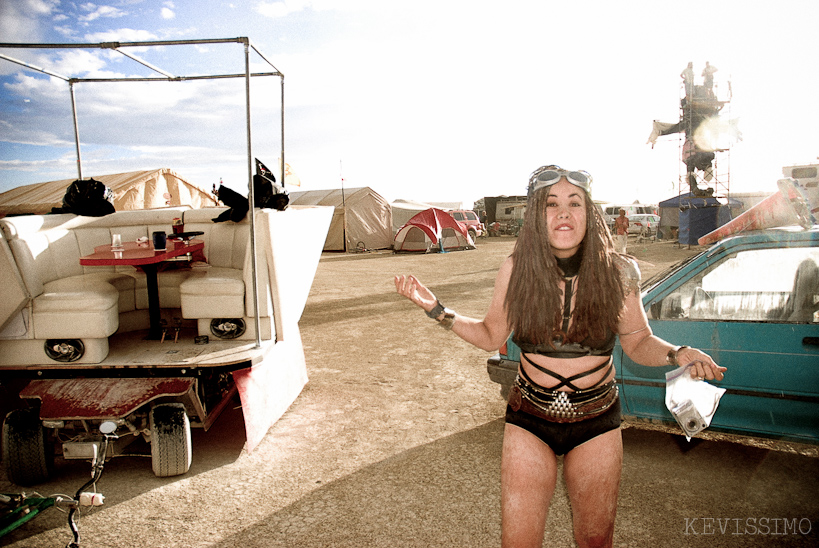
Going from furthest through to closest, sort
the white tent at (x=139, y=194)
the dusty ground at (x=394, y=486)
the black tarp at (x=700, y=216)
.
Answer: the black tarp at (x=700, y=216) < the white tent at (x=139, y=194) < the dusty ground at (x=394, y=486)

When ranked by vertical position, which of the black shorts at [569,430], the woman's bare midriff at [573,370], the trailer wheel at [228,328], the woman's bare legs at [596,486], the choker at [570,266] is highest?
the choker at [570,266]

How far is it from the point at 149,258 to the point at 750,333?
4.37 m

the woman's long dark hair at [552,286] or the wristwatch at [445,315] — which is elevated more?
the woman's long dark hair at [552,286]

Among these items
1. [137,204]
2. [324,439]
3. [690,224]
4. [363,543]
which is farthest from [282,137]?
[690,224]

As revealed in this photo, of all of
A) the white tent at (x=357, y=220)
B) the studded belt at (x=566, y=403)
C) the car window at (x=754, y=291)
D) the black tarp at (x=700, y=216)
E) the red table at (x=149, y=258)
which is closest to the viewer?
the studded belt at (x=566, y=403)

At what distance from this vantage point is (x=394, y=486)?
11.2 feet

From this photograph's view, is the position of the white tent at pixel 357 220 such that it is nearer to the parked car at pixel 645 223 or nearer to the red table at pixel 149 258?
the red table at pixel 149 258

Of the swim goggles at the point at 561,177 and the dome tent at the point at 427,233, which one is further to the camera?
the dome tent at the point at 427,233

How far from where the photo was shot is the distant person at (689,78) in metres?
29.7

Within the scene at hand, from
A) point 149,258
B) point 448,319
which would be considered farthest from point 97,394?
point 448,319

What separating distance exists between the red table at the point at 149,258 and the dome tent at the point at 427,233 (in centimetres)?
1813

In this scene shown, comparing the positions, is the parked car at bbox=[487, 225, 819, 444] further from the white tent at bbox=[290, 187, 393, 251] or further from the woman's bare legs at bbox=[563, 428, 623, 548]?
the white tent at bbox=[290, 187, 393, 251]

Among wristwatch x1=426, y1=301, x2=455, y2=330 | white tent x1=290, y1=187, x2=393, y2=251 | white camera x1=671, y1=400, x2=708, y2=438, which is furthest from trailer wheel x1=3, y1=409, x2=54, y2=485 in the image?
white tent x1=290, y1=187, x2=393, y2=251

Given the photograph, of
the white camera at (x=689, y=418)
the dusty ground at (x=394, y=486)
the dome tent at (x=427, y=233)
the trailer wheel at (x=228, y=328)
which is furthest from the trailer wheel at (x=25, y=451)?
the dome tent at (x=427, y=233)
